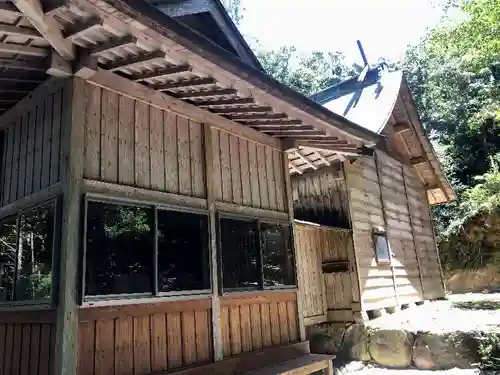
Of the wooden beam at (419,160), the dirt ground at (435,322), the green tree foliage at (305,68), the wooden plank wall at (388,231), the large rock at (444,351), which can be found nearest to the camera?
the large rock at (444,351)

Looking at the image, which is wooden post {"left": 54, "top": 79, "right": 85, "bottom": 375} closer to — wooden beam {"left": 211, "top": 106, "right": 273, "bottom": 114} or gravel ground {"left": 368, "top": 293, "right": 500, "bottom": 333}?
wooden beam {"left": 211, "top": 106, "right": 273, "bottom": 114}

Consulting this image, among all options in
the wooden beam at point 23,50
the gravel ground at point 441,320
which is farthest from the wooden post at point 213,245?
the gravel ground at point 441,320

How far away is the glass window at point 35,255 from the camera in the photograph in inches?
150

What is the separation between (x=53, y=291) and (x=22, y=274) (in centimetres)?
87

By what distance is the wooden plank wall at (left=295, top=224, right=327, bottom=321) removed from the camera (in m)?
8.20

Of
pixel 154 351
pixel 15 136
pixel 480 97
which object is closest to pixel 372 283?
pixel 154 351

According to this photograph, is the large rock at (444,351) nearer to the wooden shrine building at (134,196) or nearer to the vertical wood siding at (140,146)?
the wooden shrine building at (134,196)

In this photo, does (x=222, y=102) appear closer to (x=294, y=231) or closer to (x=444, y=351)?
(x=294, y=231)

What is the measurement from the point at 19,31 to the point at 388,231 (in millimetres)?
9145

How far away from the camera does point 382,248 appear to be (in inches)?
383

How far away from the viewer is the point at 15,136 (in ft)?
15.9

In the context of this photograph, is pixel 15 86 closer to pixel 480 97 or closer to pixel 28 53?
pixel 28 53

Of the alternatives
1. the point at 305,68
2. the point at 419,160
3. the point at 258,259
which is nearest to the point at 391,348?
the point at 258,259

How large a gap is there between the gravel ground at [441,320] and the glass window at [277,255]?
3.47 metres
